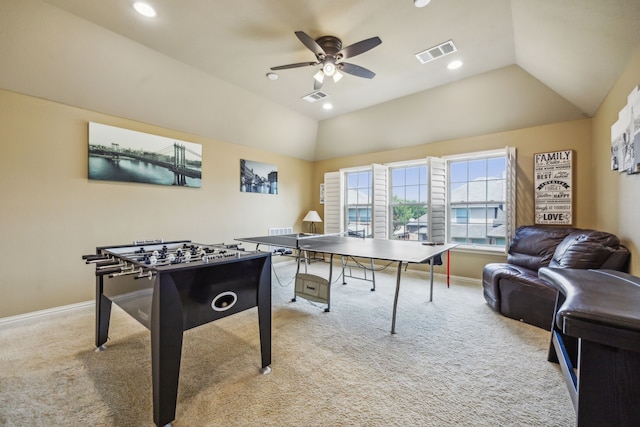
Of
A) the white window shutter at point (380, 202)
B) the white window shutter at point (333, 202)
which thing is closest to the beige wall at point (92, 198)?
the white window shutter at point (380, 202)

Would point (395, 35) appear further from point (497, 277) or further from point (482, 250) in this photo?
point (482, 250)

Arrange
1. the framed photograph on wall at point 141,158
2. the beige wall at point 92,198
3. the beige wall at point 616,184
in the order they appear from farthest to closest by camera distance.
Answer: the framed photograph on wall at point 141,158 → the beige wall at point 92,198 → the beige wall at point 616,184

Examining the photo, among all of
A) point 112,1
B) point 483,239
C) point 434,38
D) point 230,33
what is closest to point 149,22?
point 112,1

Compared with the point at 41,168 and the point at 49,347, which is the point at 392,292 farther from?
the point at 41,168

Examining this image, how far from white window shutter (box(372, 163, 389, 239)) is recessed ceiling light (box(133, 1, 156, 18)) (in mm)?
3892

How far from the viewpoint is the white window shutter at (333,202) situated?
5.90 meters

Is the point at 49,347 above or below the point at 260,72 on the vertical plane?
below

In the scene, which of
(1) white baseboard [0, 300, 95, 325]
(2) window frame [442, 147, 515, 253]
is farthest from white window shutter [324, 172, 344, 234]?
(1) white baseboard [0, 300, 95, 325]

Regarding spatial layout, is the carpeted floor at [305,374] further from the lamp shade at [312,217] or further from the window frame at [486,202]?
the lamp shade at [312,217]

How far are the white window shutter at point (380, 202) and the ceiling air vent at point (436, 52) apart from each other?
2.15 m

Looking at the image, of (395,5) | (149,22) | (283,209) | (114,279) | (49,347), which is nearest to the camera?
(114,279)

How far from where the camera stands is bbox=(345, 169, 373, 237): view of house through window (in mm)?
5758

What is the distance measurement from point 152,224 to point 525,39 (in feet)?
16.9

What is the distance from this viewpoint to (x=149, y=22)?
266 cm
